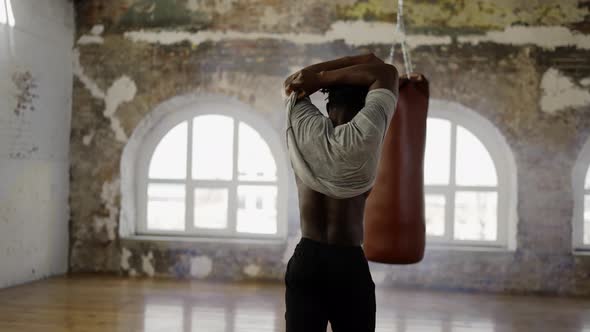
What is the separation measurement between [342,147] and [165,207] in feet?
13.4

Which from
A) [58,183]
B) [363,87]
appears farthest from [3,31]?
[363,87]

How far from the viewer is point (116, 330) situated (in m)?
3.28

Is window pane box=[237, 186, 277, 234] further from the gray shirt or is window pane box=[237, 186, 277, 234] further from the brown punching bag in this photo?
the gray shirt

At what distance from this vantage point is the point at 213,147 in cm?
523

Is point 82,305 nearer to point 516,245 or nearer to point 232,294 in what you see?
point 232,294

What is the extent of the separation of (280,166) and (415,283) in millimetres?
1691

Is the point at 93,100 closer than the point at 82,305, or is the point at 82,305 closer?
the point at 82,305

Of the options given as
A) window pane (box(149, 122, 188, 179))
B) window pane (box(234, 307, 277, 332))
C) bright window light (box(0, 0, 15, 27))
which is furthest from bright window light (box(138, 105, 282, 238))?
bright window light (box(0, 0, 15, 27))

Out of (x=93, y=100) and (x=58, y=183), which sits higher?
(x=93, y=100)

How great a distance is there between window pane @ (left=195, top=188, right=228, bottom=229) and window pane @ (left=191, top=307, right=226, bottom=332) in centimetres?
148

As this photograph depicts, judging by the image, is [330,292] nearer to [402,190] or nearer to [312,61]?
[402,190]

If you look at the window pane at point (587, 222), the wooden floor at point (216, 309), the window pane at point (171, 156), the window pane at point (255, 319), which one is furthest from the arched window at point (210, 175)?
the window pane at point (587, 222)

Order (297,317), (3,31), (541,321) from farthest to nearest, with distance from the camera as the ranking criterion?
1. (3,31)
2. (541,321)
3. (297,317)

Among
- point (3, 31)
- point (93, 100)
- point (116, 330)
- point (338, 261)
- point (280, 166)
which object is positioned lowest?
point (116, 330)
